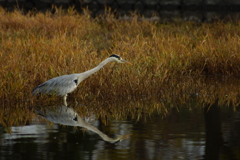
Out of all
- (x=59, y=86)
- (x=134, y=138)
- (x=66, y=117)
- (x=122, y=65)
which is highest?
(x=122, y=65)

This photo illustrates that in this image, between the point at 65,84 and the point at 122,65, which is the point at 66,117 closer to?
the point at 65,84

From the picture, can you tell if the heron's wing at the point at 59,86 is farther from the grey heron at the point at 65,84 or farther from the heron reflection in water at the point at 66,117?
the heron reflection in water at the point at 66,117

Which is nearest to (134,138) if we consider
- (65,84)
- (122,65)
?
(65,84)

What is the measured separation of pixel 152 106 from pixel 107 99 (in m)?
0.70

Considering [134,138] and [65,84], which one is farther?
[65,84]

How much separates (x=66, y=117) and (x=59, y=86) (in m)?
0.78

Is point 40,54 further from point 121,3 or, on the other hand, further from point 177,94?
point 121,3

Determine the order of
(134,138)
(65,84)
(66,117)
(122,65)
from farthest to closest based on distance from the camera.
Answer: (122,65)
(65,84)
(66,117)
(134,138)

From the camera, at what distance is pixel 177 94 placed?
8266 millimetres

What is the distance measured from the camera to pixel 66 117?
6621 mm

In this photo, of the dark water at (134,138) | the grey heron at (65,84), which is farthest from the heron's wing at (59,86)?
the dark water at (134,138)

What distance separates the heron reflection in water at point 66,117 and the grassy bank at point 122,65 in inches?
17.4

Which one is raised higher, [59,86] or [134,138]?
[59,86]

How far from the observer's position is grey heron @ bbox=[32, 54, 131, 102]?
7.27 m
